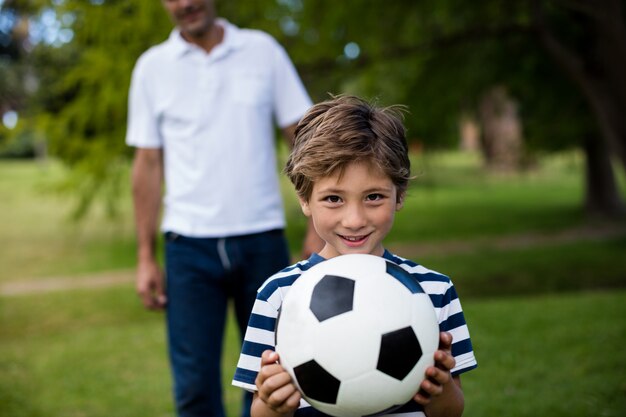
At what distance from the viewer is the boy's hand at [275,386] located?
6.57ft

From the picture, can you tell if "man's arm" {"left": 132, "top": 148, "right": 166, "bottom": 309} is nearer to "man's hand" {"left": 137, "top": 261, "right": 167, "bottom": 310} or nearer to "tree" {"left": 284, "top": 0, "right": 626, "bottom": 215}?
"man's hand" {"left": 137, "top": 261, "right": 167, "bottom": 310}

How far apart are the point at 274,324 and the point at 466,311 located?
22.6 feet

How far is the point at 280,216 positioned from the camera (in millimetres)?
3660

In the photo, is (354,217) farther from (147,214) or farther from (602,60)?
(602,60)

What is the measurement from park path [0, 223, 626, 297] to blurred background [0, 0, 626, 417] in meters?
0.06

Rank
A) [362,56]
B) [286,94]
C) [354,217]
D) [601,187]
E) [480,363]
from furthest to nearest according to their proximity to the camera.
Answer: [601,187] < [362,56] < [480,363] < [286,94] < [354,217]

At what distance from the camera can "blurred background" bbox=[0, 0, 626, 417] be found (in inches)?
254

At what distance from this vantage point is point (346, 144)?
7.04 feet

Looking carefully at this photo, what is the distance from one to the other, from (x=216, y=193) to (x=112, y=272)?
463 inches

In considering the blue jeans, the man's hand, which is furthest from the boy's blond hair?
the man's hand

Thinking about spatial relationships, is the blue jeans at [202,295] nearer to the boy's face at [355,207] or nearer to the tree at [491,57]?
the boy's face at [355,207]

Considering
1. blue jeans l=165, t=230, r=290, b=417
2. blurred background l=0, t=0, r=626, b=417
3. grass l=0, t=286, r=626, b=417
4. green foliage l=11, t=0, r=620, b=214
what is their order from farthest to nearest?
green foliage l=11, t=0, r=620, b=214 → blurred background l=0, t=0, r=626, b=417 → grass l=0, t=286, r=626, b=417 → blue jeans l=165, t=230, r=290, b=417

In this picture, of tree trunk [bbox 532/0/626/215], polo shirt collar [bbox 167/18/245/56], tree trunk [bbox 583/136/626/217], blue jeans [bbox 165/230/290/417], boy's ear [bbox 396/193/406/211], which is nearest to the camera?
boy's ear [bbox 396/193/406/211]

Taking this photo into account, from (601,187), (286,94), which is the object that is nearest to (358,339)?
(286,94)
